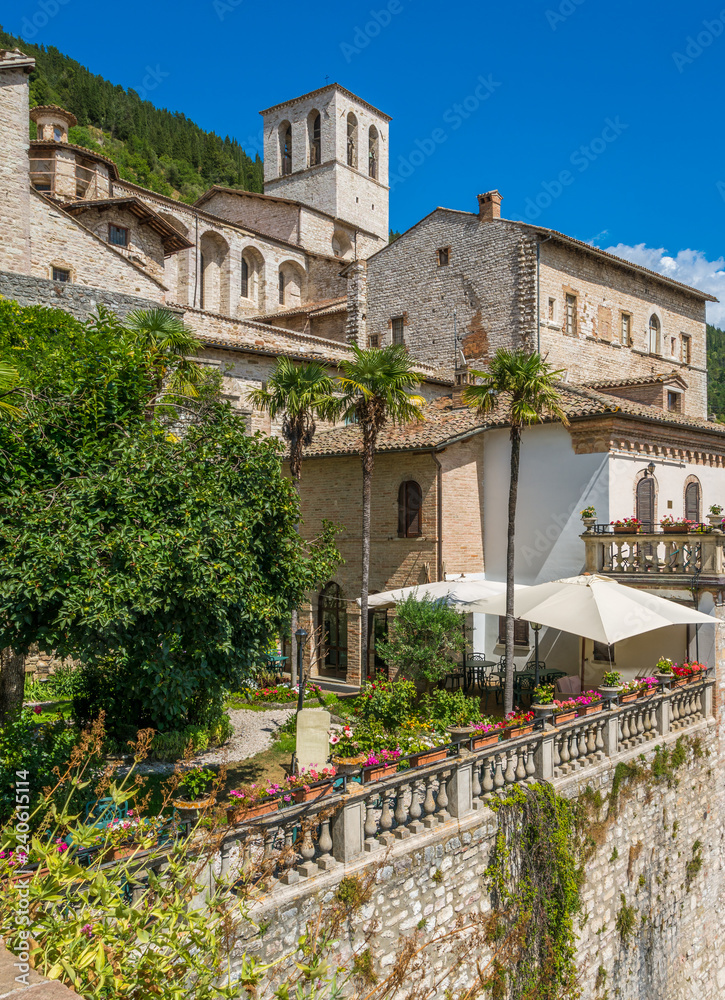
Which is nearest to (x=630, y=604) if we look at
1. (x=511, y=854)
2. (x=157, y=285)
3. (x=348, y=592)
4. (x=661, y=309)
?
(x=511, y=854)

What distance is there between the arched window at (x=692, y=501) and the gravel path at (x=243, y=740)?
12841mm

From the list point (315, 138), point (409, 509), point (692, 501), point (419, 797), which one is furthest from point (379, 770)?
point (315, 138)

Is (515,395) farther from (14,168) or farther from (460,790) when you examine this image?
(14,168)

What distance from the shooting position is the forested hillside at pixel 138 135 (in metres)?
76.6

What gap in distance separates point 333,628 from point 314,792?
53.3ft

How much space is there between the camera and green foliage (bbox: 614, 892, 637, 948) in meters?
12.0

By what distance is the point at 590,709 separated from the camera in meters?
12.8

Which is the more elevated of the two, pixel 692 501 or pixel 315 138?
pixel 315 138

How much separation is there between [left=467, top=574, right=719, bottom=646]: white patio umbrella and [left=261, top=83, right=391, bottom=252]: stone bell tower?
50.7 m

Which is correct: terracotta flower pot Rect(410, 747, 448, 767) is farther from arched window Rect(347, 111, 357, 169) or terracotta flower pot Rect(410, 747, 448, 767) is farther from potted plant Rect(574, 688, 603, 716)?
arched window Rect(347, 111, 357, 169)

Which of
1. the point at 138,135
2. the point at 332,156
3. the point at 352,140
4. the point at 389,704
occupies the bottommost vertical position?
the point at 389,704

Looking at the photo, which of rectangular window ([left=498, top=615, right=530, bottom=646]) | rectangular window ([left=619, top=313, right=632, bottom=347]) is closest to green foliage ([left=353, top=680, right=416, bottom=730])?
rectangular window ([left=498, top=615, right=530, bottom=646])

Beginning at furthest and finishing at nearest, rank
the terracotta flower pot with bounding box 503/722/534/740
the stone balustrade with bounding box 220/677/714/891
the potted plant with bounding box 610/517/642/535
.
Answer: the potted plant with bounding box 610/517/642/535 → the terracotta flower pot with bounding box 503/722/534/740 → the stone balustrade with bounding box 220/677/714/891

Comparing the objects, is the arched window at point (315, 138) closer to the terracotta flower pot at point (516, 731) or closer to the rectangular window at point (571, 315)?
the rectangular window at point (571, 315)
